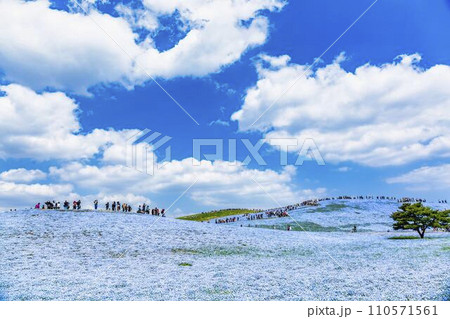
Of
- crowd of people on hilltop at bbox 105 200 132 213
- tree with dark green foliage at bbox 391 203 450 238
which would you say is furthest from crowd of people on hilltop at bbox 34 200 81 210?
tree with dark green foliage at bbox 391 203 450 238

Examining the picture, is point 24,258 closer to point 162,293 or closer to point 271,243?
point 162,293

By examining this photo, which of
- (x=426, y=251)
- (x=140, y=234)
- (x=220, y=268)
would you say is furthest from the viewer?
(x=140, y=234)

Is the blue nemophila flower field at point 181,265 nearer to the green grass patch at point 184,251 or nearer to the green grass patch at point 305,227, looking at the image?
the green grass patch at point 184,251

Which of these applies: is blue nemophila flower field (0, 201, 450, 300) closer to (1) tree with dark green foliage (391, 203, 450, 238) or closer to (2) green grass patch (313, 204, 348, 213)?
(1) tree with dark green foliage (391, 203, 450, 238)

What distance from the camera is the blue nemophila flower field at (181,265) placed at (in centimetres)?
1378

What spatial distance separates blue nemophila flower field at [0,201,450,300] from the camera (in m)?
13.8

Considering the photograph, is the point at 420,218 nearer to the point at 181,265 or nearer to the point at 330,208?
the point at 181,265

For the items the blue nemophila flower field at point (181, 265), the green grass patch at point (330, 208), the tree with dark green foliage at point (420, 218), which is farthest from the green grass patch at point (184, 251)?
the green grass patch at point (330, 208)

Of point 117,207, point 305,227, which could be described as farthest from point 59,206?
point 305,227

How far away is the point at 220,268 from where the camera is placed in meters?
20.1
